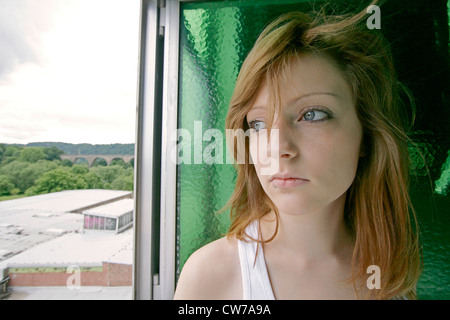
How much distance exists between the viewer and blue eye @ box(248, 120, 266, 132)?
788 mm

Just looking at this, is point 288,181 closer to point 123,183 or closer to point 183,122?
point 183,122

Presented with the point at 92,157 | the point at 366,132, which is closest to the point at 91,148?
the point at 92,157

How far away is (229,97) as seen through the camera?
1021 mm

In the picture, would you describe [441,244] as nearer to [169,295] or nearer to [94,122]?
[169,295]

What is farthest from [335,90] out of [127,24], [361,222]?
[127,24]

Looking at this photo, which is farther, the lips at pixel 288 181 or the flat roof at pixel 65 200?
the flat roof at pixel 65 200

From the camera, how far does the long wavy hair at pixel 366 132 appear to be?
0.75 m

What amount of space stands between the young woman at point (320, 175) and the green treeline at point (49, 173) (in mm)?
471

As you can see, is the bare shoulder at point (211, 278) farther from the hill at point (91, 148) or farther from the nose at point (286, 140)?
the hill at point (91, 148)

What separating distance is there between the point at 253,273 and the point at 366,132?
57cm

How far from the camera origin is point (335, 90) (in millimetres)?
713

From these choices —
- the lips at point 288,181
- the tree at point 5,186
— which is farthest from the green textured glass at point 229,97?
the tree at point 5,186

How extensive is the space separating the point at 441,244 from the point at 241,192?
30.8 inches
